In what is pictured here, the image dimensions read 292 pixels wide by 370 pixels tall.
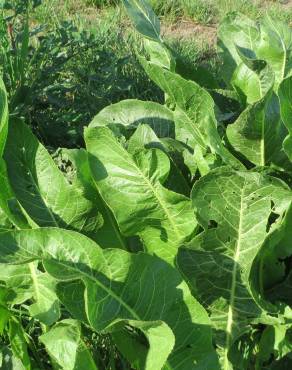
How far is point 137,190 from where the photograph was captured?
165 cm

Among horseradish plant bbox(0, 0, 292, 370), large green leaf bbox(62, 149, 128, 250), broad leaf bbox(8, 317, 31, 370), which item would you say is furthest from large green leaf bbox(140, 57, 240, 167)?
broad leaf bbox(8, 317, 31, 370)

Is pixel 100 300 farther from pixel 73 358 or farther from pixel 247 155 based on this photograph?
pixel 247 155

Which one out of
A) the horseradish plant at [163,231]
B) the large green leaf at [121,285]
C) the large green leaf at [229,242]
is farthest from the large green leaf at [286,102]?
the large green leaf at [121,285]

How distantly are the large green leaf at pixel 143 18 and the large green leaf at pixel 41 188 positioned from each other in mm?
423

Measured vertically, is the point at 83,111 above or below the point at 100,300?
below

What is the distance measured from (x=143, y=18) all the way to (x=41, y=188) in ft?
1.82

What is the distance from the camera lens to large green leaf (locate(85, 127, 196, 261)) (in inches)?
63.4

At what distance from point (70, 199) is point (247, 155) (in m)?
0.47

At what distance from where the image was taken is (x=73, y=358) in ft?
5.11

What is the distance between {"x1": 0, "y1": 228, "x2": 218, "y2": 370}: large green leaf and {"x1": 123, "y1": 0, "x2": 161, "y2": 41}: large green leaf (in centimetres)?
67

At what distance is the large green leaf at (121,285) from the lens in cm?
146

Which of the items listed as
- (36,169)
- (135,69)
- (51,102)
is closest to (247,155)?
(36,169)

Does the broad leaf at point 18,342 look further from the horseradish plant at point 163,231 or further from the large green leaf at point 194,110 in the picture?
the large green leaf at point 194,110

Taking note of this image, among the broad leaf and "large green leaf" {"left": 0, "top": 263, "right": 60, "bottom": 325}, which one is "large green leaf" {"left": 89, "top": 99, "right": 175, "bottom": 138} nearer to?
"large green leaf" {"left": 0, "top": 263, "right": 60, "bottom": 325}
